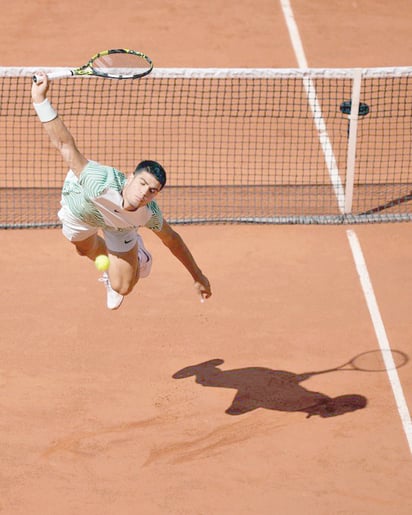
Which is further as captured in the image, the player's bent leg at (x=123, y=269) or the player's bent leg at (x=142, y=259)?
the player's bent leg at (x=142, y=259)

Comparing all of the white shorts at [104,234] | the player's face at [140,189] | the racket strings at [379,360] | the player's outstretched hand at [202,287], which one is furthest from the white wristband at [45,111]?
the racket strings at [379,360]

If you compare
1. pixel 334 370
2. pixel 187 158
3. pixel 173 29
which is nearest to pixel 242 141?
pixel 187 158

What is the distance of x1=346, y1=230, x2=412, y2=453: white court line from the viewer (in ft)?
33.4

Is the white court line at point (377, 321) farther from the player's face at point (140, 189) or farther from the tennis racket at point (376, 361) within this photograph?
the player's face at point (140, 189)

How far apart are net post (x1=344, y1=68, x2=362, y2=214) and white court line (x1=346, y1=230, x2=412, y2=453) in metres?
0.62

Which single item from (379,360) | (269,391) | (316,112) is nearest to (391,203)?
(316,112)

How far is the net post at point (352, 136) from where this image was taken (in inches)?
542

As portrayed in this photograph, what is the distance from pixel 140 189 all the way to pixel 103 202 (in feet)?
1.70

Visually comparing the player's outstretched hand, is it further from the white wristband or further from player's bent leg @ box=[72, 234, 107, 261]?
the white wristband

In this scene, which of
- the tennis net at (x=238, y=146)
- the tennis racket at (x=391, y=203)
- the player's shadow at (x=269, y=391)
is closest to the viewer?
the player's shadow at (x=269, y=391)

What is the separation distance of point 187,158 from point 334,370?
5948mm

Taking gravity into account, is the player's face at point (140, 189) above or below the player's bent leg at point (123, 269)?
above

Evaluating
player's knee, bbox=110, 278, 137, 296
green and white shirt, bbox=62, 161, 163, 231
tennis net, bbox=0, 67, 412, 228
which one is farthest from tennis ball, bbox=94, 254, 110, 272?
tennis net, bbox=0, 67, 412, 228

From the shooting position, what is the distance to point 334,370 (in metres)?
10.9
